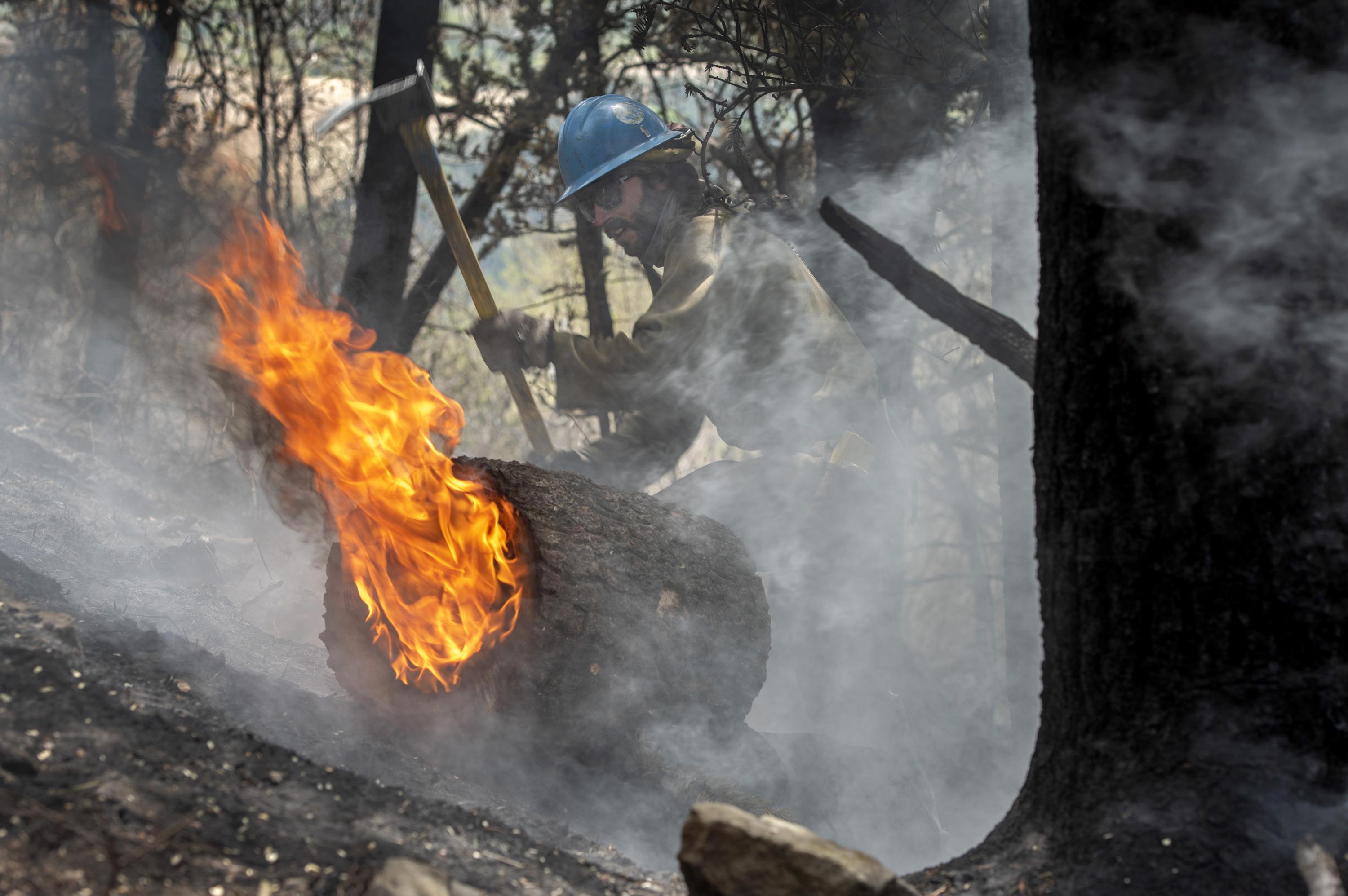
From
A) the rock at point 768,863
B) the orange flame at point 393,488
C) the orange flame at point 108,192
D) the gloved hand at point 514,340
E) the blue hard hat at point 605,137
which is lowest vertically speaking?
the rock at point 768,863

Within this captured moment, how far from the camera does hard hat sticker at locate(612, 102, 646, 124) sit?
4.41m

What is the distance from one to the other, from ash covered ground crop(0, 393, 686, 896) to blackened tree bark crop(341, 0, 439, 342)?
101 inches

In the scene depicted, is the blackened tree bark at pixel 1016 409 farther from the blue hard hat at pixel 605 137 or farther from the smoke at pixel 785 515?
the blue hard hat at pixel 605 137

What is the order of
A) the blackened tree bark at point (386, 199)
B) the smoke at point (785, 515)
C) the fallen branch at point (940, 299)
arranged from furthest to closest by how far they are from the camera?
the blackened tree bark at point (386, 199)
the smoke at point (785, 515)
the fallen branch at point (940, 299)

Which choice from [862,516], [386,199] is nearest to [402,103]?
[386,199]

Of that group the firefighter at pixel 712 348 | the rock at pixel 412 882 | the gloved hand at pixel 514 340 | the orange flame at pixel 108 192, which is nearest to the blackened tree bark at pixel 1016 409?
the firefighter at pixel 712 348

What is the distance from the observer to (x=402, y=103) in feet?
14.2

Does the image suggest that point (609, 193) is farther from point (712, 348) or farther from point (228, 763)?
point (228, 763)

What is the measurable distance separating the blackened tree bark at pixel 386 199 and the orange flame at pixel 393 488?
9.04ft

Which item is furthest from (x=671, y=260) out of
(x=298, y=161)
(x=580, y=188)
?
(x=298, y=161)

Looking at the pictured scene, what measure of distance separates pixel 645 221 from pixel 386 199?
2.85 metres

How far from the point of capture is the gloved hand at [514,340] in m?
4.12

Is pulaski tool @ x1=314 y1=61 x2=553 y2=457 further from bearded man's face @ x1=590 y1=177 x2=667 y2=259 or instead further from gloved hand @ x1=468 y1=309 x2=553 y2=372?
bearded man's face @ x1=590 y1=177 x2=667 y2=259

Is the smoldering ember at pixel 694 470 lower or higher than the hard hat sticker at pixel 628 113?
lower
